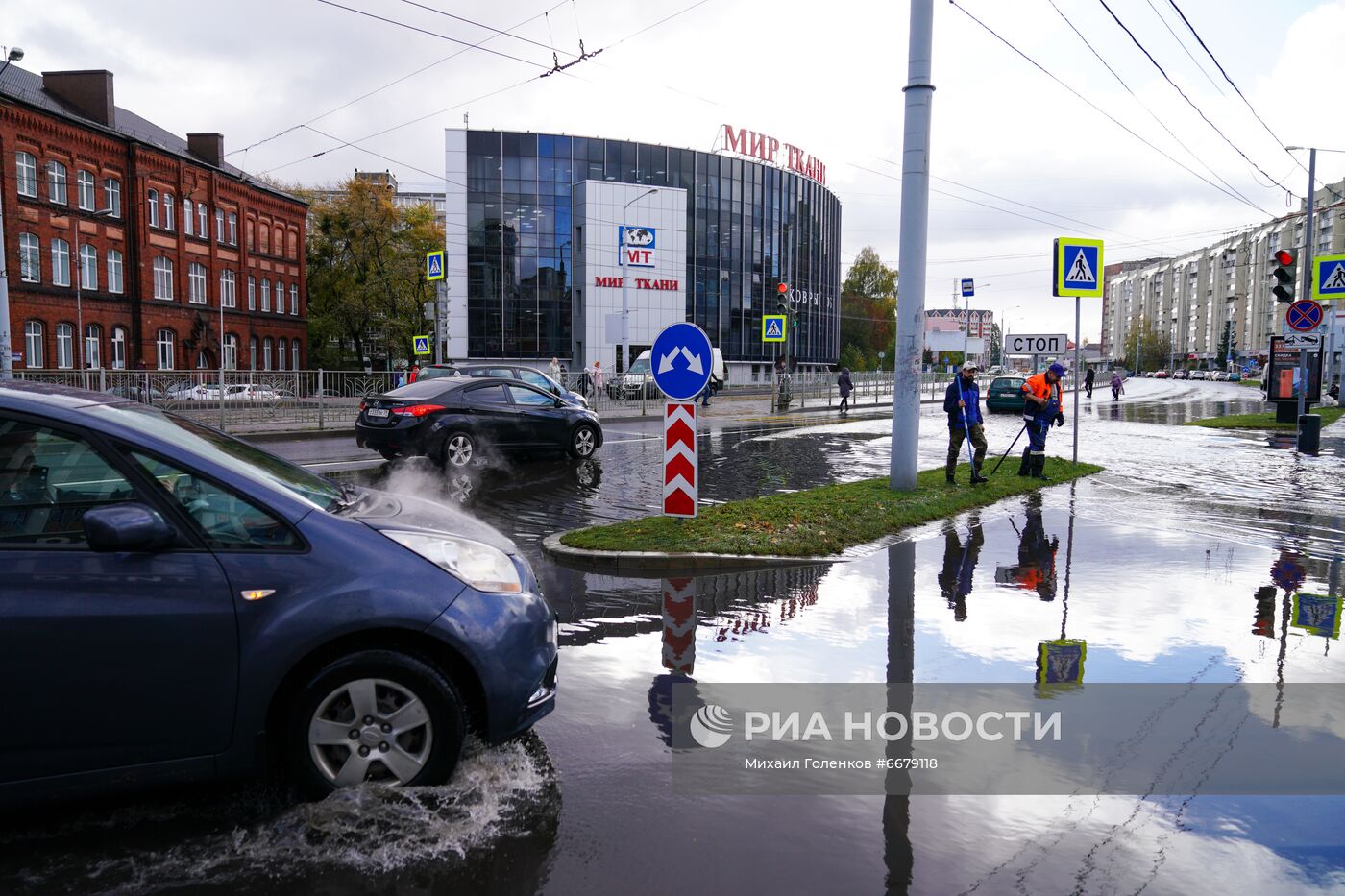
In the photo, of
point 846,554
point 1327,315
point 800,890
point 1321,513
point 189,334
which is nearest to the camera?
point 800,890

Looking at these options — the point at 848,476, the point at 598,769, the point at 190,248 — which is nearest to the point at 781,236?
the point at 190,248

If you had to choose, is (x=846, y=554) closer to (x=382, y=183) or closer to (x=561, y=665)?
(x=561, y=665)

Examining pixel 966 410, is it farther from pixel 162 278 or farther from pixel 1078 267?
pixel 162 278

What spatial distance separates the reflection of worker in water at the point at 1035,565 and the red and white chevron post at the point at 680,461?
2.92m

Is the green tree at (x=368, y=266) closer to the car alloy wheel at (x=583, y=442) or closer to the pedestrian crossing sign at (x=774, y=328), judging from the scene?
the pedestrian crossing sign at (x=774, y=328)

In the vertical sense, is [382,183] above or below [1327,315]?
above

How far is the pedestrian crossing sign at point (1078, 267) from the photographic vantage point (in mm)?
15102

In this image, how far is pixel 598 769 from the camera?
163 inches

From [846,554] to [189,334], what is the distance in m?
52.5

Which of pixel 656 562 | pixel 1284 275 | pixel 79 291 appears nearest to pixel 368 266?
pixel 79 291

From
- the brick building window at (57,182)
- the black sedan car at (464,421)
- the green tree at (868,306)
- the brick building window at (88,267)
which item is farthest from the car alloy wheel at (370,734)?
the green tree at (868,306)

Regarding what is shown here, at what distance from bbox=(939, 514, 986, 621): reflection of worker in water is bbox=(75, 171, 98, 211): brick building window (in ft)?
159

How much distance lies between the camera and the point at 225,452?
398 cm

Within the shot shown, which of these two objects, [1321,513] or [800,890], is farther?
[1321,513]
